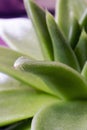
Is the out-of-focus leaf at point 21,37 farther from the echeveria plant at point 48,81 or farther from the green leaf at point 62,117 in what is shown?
the green leaf at point 62,117

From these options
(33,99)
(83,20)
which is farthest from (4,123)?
(83,20)

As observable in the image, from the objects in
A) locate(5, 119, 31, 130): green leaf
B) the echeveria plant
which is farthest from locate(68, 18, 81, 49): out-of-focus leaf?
locate(5, 119, 31, 130): green leaf

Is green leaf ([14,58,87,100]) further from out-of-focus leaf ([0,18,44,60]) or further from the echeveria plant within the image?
out-of-focus leaf ([0,18,44,60])

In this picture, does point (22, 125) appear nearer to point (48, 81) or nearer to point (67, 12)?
point (48, 81)

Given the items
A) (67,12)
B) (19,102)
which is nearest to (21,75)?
(19,102)

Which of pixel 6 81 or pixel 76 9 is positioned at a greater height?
pixel 76 9

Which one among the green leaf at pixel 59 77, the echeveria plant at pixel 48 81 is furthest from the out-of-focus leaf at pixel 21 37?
the green leaf at pixel 59 77

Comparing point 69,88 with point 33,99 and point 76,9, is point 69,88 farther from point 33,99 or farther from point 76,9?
point 76,9
